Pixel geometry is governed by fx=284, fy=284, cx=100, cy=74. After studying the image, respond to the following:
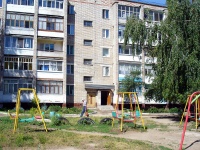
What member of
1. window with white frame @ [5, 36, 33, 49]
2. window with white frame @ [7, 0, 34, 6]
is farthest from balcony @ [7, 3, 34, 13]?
window with white frame @ [5, 36, 33, 49]

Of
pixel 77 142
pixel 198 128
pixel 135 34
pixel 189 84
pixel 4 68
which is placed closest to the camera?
pixel 77 142

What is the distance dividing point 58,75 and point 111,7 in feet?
40.4

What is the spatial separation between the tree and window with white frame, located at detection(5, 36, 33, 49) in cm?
1705

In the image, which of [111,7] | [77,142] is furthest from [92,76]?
[77,142]

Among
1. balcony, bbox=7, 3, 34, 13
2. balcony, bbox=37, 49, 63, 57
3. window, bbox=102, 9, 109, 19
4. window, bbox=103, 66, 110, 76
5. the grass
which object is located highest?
window, bbox=102, 9, 109, 19

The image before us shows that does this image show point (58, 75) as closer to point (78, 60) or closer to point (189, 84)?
point (78, 60)

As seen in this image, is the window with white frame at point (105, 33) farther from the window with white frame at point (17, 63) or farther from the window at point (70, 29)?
the window with white frame at point (17, 63)

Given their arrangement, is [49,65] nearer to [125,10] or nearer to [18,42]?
[18,42]

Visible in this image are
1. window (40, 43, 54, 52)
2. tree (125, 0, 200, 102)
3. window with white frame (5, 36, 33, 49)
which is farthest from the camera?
window (40, 43, 54, 52)

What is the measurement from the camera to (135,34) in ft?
68.4

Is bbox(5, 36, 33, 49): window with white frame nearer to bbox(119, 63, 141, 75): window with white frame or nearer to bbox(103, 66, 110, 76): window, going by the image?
bbox(103, 66, 110, 76): window

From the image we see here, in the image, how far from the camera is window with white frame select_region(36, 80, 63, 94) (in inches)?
1336

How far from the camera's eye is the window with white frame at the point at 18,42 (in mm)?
33097

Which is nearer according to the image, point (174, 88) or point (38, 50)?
point (174, 88)
